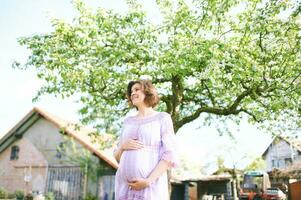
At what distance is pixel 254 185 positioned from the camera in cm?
3447

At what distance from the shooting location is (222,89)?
52.3ft

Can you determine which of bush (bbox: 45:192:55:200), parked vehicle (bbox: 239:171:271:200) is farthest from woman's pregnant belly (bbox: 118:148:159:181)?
parked vehicle (bbox: 239:171:271:200)

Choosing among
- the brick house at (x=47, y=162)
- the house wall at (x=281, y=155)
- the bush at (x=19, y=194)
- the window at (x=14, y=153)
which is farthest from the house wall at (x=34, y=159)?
the house wall at (x=281, y=155)

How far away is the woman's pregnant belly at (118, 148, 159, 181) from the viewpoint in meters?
3.04

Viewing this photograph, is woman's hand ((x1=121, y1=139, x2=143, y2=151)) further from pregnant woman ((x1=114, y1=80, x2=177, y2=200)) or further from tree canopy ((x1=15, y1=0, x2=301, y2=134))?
tree canopy ((x1=15, y1=0, x2=301, y2=134))

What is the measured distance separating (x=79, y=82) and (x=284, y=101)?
318 inches

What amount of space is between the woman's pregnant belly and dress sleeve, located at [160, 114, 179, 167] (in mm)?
72

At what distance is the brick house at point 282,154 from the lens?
5545cm

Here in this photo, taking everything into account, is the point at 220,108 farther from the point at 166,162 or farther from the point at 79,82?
the point at 166,162

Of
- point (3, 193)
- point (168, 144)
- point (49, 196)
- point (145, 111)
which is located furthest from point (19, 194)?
point (168, 144)

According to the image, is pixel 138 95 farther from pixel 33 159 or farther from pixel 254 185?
pixel 254 185

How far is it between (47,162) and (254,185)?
18.4 m

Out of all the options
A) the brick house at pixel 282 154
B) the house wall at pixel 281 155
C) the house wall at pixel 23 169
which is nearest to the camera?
the house wall at pixel 23 169

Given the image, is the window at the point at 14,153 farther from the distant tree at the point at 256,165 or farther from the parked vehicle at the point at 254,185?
the distant tree at the point at 256,165
